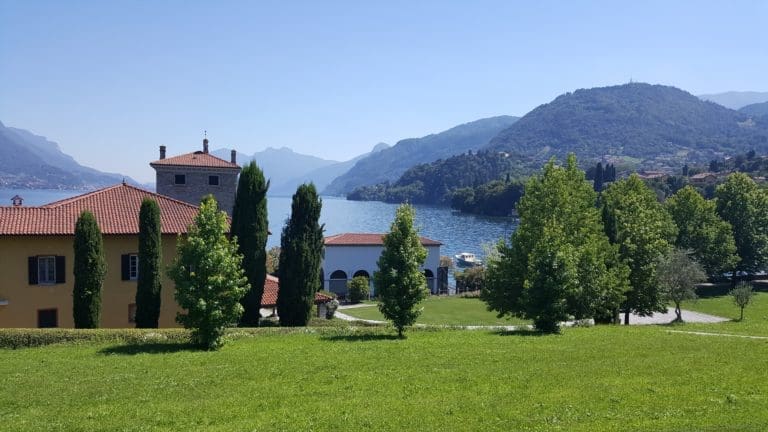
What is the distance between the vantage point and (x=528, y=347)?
22984mm

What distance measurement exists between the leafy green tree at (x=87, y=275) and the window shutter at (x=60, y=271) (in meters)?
3.62

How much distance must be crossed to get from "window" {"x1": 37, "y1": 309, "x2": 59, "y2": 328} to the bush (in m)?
30.6

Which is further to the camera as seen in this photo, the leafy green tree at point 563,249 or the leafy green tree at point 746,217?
the leafy green tree at point 746,217

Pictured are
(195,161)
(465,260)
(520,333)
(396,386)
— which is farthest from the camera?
(465,260)

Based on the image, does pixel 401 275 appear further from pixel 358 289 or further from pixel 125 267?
pixel 358 289

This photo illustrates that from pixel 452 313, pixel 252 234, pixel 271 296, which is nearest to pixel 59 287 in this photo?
pixel 252 234

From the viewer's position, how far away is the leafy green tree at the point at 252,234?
3244 cm

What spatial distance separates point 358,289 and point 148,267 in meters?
30.6

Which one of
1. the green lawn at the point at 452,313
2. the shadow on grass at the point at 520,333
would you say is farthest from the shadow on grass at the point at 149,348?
the green lawn at the point at 452,313

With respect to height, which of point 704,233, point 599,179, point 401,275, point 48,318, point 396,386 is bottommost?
point 48,318

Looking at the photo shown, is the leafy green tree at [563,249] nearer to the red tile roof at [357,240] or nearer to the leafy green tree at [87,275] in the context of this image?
the leafy green tree at [87,275]

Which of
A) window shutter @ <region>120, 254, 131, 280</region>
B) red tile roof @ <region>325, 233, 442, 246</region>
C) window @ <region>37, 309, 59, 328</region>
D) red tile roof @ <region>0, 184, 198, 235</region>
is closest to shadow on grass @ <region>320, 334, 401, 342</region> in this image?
red tile roof @ <region>0, 184, 198, 235</region>

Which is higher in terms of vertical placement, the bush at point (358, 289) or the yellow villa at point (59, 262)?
the yellow villa at point (59, 262)

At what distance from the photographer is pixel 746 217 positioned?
65750 millimetres
